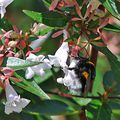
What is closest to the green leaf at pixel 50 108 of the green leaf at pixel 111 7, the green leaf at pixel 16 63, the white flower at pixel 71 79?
the white flower at pixel 71 79

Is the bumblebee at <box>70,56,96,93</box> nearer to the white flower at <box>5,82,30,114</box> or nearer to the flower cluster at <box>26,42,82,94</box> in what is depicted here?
the flower cluster at <box>26,42,82,94</box>

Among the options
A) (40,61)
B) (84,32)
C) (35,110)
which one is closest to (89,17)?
(84,32)

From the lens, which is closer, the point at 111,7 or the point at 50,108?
the point at 111,7

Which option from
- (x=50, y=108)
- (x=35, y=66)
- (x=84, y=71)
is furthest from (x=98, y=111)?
(x=35, y=66)

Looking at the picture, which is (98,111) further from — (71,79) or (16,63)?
(16,63)

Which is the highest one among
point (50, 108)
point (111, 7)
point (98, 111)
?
point (111, 7)

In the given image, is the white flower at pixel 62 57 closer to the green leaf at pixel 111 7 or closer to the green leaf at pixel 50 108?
the green leaf at pixel 111 7

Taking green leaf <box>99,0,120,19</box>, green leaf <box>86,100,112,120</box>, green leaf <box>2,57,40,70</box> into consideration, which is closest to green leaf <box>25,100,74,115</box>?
green leaf <box>86,100,112,120</box>
